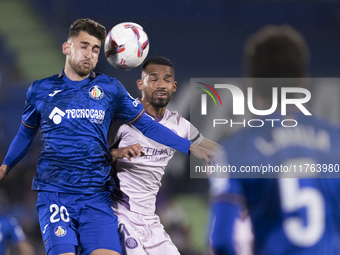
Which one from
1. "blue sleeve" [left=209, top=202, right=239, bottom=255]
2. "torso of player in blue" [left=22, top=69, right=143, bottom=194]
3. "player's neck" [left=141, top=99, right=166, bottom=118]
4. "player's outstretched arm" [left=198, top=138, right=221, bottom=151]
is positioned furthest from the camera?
"player's outstretched arm" [left=198, top=138, right=221, bottom=151]

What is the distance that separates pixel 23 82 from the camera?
4398 mm

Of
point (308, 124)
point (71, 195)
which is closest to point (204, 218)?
point (71, 195)

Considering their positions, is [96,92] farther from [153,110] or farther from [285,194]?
[285,194]

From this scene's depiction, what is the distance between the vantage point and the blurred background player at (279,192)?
1334mm

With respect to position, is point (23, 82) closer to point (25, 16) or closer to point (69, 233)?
point (25, 16)

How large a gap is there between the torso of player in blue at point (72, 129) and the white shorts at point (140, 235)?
324 millimetres

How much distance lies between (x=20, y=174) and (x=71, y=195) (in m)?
1.74

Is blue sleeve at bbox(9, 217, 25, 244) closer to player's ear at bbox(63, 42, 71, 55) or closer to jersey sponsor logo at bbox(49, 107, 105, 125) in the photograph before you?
jersey sponsor logo at bbox(49, 107, 105, 125)

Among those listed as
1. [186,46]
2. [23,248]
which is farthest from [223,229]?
[23,248]

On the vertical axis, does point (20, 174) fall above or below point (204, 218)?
above

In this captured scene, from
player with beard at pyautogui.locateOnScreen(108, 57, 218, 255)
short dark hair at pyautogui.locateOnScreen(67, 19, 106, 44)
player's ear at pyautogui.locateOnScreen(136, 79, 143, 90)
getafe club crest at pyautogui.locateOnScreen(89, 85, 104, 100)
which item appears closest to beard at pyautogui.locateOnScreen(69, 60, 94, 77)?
getafe club crest at pyautogui.locateOnScreen(89, 85, 104, 100)

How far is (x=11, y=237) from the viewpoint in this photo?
13.2 ft

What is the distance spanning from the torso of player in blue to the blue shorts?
7 cm

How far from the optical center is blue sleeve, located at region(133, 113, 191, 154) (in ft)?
9.85
